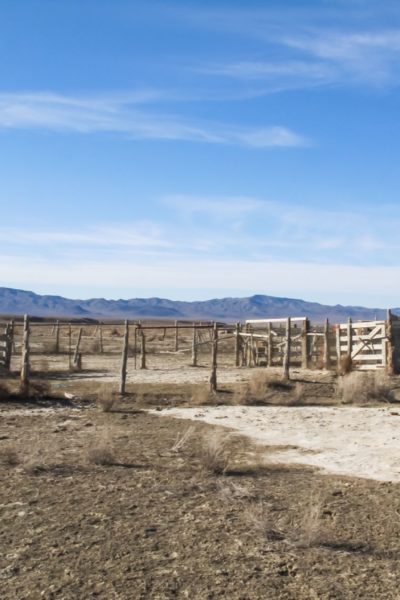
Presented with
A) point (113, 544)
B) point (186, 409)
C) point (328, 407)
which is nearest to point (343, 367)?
point (328, 407)

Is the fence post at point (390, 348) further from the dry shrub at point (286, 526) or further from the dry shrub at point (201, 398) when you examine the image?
the dry shrub at point (286, 526)

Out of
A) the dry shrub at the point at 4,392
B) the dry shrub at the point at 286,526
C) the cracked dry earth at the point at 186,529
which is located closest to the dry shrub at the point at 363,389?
the cracked dry earth at the point at 186,529

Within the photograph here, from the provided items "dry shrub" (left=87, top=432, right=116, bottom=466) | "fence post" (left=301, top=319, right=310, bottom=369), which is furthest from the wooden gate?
"dry shrub" (left=87, top=432, right=116, bottom=466)

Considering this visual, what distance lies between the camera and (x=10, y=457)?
1069 centimetres

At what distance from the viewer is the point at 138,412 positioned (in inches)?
666

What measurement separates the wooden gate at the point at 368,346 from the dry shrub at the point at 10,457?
16768 mm

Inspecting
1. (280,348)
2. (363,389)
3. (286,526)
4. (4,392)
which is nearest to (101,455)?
(286,526)

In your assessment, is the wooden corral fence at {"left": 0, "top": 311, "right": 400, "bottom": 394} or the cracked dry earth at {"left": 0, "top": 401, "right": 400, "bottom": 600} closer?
the cracked dry earth at {"left": 0, "top": 401, "right": 400, "bottom": 600}

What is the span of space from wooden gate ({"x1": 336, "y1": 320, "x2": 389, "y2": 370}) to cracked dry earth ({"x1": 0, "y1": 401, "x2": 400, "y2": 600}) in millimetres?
14599

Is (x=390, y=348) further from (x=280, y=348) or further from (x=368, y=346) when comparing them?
(x=280, y=348)

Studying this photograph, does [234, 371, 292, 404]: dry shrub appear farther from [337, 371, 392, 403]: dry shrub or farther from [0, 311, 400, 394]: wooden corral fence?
[337, 371, 392, 403]: dry shrub

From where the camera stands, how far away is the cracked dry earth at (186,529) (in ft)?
20.1

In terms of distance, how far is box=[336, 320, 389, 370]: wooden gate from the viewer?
2548 cm

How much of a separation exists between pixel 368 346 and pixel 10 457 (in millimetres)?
17874
